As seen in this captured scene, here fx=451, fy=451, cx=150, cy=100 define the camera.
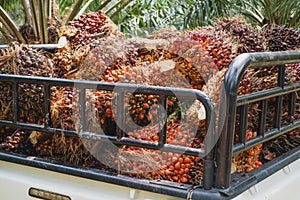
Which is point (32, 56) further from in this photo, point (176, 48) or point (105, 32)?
point (176, 48)

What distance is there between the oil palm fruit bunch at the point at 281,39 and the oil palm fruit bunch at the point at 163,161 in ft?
2.84

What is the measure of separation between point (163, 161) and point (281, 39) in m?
1.06

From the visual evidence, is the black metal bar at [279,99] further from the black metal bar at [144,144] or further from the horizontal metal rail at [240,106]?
the black metal bar at [144,144]

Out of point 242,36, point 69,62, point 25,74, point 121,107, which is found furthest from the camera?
point 242,36

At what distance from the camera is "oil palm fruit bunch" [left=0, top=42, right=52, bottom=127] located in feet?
5.68

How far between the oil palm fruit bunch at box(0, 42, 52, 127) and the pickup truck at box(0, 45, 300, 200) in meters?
0.11

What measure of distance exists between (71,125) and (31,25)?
7.51 feet

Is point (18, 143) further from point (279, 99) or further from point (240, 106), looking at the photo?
point (279, 99)

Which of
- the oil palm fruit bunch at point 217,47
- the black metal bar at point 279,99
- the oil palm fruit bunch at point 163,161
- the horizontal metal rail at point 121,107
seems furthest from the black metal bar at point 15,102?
the black metal bar at point 279,99

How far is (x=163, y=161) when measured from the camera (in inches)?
56.4

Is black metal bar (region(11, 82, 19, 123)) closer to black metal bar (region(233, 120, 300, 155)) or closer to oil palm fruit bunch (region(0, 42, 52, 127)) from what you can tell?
oil palm fruit bunch (region(0, 42, 52, 127))

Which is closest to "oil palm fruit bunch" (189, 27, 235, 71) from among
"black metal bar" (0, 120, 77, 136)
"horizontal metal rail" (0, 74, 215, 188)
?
"horizontal metal rail" (0, 74, 215, 188)

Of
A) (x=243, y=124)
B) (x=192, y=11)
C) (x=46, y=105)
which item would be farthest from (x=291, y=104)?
(x=192, y=11)

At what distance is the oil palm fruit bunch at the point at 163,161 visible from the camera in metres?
1.40
